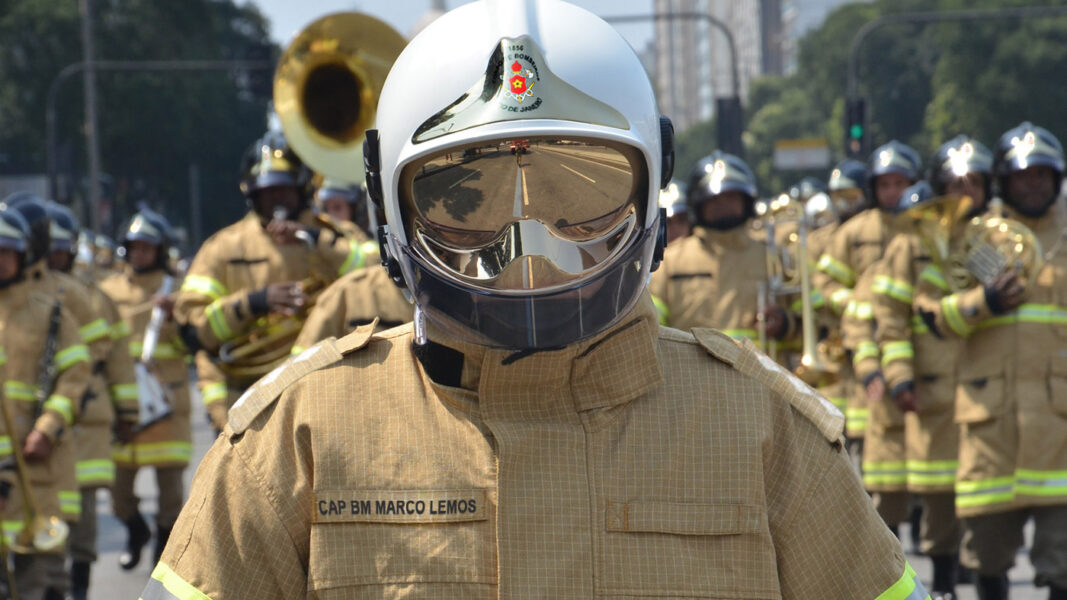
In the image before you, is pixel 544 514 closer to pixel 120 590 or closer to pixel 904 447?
pixel 904 447

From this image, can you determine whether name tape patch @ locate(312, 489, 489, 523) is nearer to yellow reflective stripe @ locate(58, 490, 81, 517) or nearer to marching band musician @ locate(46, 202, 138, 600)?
yellow reflective stripe @ locate(58, 490, 81, 517)

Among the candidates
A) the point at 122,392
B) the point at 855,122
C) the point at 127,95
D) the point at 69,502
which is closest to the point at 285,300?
the point at 69,502

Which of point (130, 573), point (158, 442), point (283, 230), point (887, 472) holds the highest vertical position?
point (283, 230)

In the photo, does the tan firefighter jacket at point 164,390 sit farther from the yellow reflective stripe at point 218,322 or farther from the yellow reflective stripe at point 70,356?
the yellow reflective stripe at point 218,322

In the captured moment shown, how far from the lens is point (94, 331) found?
8.71 metres

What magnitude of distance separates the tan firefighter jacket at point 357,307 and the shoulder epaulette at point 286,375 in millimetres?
4052

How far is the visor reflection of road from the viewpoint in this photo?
2.13 m

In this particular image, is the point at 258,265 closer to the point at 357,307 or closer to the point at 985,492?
the point at 357,307

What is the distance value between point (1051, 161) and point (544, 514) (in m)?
5.68

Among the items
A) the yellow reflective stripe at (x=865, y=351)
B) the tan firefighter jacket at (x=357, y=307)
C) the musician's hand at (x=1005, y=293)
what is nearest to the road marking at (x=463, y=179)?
the tan firefighter jacket at (x=357, y=307)

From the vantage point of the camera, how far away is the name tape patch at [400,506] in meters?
2.11

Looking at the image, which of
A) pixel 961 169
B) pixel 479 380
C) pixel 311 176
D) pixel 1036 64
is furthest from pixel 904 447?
pixel 1036 64

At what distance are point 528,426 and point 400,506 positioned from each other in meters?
0.20

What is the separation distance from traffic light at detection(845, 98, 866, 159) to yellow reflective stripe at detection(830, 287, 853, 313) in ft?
44.2
